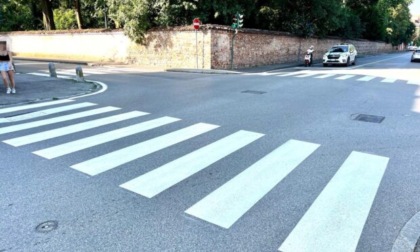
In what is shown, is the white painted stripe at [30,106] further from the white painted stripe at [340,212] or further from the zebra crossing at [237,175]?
the white painted stripe at [340,212]

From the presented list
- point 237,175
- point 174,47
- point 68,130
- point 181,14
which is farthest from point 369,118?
point 181,14

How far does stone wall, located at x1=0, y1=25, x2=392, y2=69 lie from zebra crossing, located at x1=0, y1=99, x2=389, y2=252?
51.0 ft

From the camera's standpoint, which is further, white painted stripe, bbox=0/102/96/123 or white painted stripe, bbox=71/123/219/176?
white painted stripe, bbox=0/102/96/123

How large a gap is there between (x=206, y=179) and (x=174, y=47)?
2049cm

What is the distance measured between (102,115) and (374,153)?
6.02 metres

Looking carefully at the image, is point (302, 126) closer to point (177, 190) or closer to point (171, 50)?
Answer: point (177, 190)

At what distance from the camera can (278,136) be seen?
260 inches

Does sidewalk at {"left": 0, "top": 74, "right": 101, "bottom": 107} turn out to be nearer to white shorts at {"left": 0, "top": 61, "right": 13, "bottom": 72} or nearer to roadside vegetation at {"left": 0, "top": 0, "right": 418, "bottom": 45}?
white shorts at {"left": 0, "top": 61, "right": 13, "bottom": 72}

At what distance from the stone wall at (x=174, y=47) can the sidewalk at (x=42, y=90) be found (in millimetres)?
10173

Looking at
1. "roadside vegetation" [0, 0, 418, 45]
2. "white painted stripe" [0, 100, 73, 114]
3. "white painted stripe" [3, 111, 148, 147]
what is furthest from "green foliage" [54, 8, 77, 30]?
"white painted stripe" [3, 111, 148, 147]

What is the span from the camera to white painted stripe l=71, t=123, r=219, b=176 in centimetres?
492

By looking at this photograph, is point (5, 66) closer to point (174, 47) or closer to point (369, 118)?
point (369, 118)

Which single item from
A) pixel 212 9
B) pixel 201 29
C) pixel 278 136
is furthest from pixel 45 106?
pixel 212 9

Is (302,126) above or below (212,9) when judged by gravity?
below
